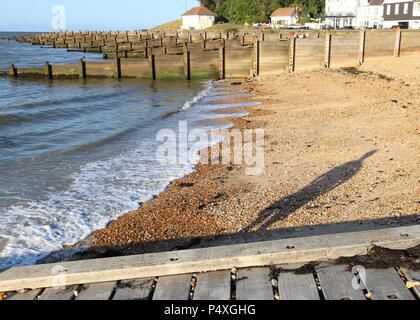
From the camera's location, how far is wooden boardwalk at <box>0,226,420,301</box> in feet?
9.96

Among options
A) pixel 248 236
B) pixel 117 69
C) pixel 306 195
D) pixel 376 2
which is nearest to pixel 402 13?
pixel 376 2

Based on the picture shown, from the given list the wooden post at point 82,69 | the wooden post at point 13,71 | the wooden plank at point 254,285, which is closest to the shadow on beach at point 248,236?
the wooden plank at point 254,285

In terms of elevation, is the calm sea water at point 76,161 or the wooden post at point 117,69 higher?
the wooden post at point 117,69

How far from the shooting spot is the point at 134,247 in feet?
20.8

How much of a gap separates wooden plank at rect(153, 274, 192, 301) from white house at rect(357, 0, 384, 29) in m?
75.8

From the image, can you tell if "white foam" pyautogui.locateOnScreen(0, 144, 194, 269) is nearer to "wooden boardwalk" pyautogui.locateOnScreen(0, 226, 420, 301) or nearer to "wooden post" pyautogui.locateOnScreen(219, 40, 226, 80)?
"wooden boardwalk" pyautogui.locateOnScreen(0, 226, 420, 301)

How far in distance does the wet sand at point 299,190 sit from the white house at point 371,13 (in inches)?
2543

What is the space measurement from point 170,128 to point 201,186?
6.88 metres

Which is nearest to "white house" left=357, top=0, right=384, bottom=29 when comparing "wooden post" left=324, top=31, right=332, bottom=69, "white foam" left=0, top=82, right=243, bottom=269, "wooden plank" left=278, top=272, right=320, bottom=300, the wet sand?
"wooden post" left=324, top=31, right=332, bottom=69

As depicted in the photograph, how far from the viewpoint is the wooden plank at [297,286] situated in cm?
298

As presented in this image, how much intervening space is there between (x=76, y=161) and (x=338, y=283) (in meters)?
9.47

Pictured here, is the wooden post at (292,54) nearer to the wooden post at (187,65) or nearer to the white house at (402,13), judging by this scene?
the wooden post at (187,65)

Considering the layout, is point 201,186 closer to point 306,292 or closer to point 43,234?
point 43,234

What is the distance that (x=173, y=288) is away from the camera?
3.19m
